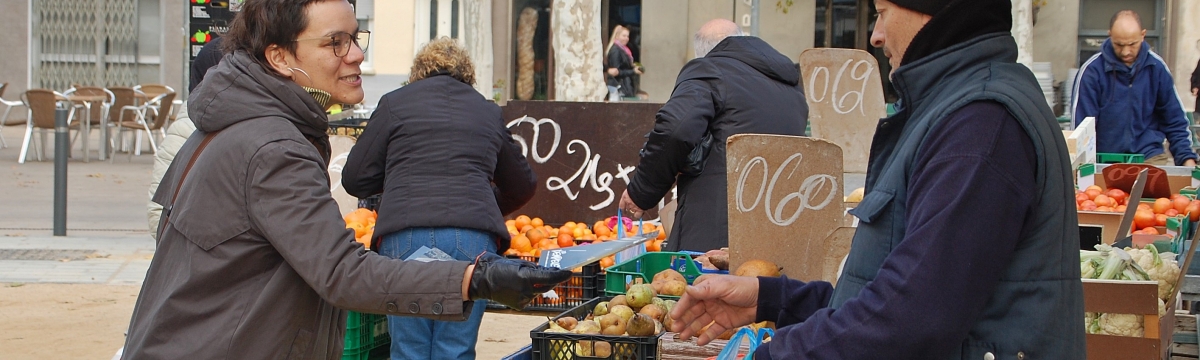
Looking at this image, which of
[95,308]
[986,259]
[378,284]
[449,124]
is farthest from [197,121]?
→ [95,308]

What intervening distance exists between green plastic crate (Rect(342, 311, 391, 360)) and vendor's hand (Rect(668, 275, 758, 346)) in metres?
2.05

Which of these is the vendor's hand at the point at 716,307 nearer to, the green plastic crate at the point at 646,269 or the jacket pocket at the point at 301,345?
the jacket pocket at the point at 301,345

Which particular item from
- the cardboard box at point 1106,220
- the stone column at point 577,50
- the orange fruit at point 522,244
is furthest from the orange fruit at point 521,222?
the stone column at point 577,50

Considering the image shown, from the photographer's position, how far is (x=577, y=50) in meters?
15.4

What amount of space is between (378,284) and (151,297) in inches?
20.5

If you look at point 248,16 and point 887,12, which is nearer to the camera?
point 887,12

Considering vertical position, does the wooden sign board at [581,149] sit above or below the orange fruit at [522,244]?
above

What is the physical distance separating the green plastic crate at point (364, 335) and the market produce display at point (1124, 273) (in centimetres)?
255

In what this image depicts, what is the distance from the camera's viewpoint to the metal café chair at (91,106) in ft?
53.7

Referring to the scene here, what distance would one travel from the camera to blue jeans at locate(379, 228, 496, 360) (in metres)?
4.66

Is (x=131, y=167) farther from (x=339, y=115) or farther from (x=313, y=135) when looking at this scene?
(x=313, y=135)

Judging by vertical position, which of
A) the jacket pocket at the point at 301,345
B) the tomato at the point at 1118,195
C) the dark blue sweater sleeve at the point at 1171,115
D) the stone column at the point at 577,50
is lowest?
the jacket pocket at the point at 301,345

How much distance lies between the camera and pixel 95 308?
24.8 ft

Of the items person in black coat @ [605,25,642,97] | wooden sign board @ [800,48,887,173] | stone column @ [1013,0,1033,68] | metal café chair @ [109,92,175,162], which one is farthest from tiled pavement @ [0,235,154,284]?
stone column @ [1013,0,1033,68]
